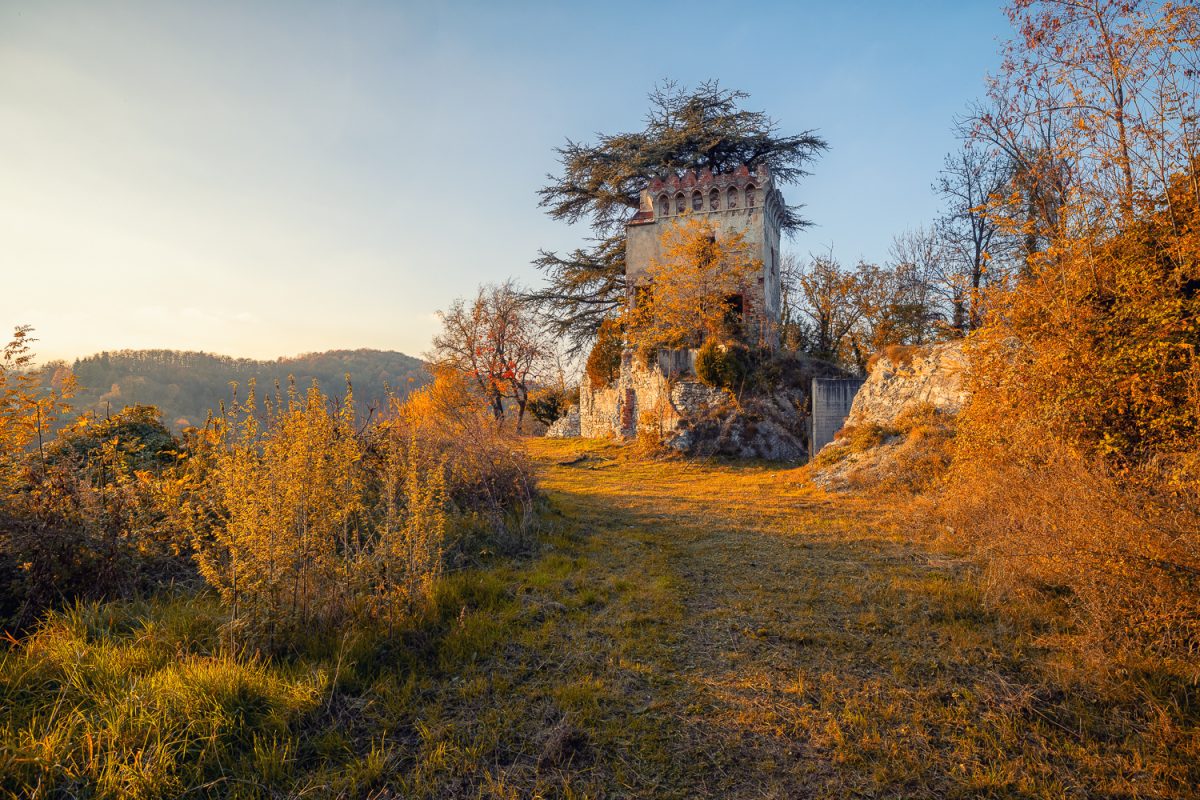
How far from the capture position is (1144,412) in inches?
195

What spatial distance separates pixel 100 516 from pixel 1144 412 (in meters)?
9.67

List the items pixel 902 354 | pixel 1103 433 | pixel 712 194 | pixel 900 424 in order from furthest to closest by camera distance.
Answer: pixel 712 194 < pixel 902 354 < pixel 900 424 < pixel 1103 433

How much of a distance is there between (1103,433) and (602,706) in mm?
5800

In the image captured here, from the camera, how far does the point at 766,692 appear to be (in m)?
3.60

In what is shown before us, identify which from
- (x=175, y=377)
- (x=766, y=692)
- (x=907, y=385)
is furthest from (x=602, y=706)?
(x=175, y=377)

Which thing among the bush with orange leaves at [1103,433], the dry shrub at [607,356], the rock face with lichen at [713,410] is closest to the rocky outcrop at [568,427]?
the dry shrub at [607,356]

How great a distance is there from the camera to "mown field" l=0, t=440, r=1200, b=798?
2697 millimetres

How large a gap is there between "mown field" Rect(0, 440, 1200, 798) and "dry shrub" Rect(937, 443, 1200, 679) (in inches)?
13.7

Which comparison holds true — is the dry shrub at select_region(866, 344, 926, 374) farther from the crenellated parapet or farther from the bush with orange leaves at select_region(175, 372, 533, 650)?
the bush with orange leaves at select_region(175, 372, 533, 650)

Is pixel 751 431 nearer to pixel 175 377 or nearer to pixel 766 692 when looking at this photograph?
pixel 766 692

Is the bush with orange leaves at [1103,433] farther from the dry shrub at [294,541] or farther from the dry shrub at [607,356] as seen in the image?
the dry shrub at [607,356]

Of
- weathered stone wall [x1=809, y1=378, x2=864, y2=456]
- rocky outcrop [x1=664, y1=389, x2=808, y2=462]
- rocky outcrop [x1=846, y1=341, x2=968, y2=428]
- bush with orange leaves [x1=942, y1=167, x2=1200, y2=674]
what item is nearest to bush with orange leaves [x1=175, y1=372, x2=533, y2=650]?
bush with orange leaves [x1=942, y1=167, x2=1200, y2=674]

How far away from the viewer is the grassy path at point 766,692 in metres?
2.82

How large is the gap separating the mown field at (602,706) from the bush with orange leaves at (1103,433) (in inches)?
21.0
